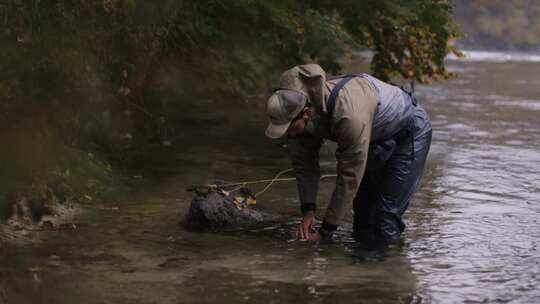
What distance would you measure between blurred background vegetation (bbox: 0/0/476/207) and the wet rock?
1.38 metres

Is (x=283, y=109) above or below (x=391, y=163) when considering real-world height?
above

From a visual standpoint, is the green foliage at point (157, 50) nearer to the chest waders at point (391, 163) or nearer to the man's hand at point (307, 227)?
the man's hand at point (307, 227)

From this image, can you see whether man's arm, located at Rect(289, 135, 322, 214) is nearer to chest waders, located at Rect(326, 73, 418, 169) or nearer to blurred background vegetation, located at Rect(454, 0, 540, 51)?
chest waders, located at Rect(326, 73, 418, 169)

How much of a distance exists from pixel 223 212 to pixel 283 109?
2.24 m

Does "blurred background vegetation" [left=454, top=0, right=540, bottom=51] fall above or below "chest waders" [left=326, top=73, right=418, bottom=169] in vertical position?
below

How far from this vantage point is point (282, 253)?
24.3ft

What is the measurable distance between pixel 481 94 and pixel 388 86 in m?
15.6

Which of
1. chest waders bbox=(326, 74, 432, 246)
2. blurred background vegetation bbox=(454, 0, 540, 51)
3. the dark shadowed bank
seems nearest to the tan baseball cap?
chest waders bbox=(326, 74, 432, 246)

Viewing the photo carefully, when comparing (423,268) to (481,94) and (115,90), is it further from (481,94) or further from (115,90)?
(481,94)

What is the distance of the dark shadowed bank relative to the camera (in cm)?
881

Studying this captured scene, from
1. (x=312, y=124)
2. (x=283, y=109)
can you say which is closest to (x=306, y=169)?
(x=312, y=124)

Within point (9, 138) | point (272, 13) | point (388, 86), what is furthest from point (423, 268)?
point (272, 13)

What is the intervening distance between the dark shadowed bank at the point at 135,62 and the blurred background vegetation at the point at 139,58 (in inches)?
0.6

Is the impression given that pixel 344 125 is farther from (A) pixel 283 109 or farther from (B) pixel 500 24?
(B) pixel 500 24
